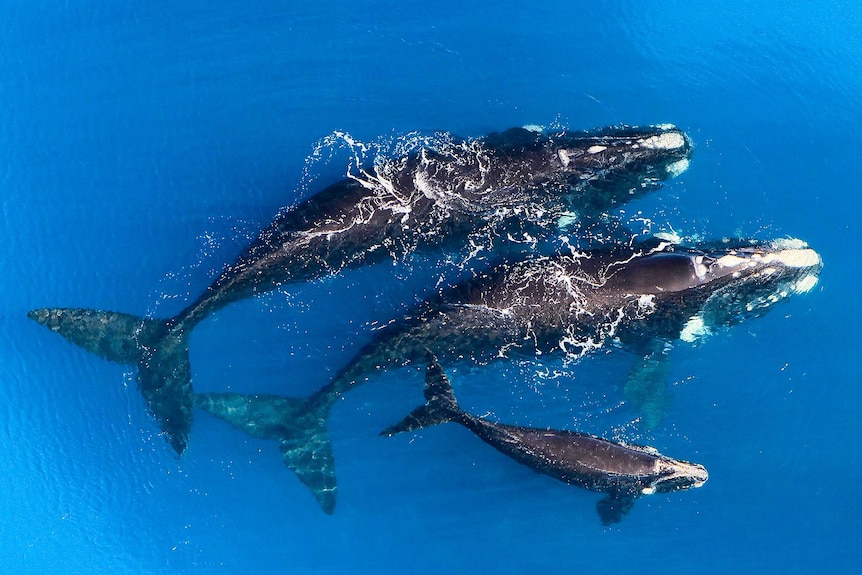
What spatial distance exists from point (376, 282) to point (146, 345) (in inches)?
247

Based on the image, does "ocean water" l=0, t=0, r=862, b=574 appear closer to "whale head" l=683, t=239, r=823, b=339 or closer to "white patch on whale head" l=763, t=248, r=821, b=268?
"whale head" l=683, t=239, r=823, b=339

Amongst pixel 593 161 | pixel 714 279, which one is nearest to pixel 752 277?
pixel 714 279

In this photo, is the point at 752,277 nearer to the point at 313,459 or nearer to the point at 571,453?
the point at 571,453

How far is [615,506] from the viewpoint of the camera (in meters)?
17.8

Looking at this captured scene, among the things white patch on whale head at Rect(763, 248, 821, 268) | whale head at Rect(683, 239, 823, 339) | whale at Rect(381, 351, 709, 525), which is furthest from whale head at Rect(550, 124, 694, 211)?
whale at Rect(381, 351, 709, 525)

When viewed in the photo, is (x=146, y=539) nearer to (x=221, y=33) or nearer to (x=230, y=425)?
(x=230, y=425)

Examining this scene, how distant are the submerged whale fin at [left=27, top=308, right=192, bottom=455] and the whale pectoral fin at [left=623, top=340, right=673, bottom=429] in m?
11.8

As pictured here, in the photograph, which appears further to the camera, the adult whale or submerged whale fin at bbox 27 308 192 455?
submerged whale fin at bbox 27 308 192 455

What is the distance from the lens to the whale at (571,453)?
55.6ft

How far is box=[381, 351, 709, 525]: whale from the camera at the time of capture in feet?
55.6

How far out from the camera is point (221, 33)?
19844 mm

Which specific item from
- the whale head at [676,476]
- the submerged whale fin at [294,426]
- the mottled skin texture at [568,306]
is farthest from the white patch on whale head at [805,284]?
the submerged whale fin at [294,426]

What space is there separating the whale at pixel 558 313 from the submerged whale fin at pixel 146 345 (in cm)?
70

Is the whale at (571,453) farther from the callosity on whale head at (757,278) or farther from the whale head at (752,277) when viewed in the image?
the callosity on whale head at (757,278)
